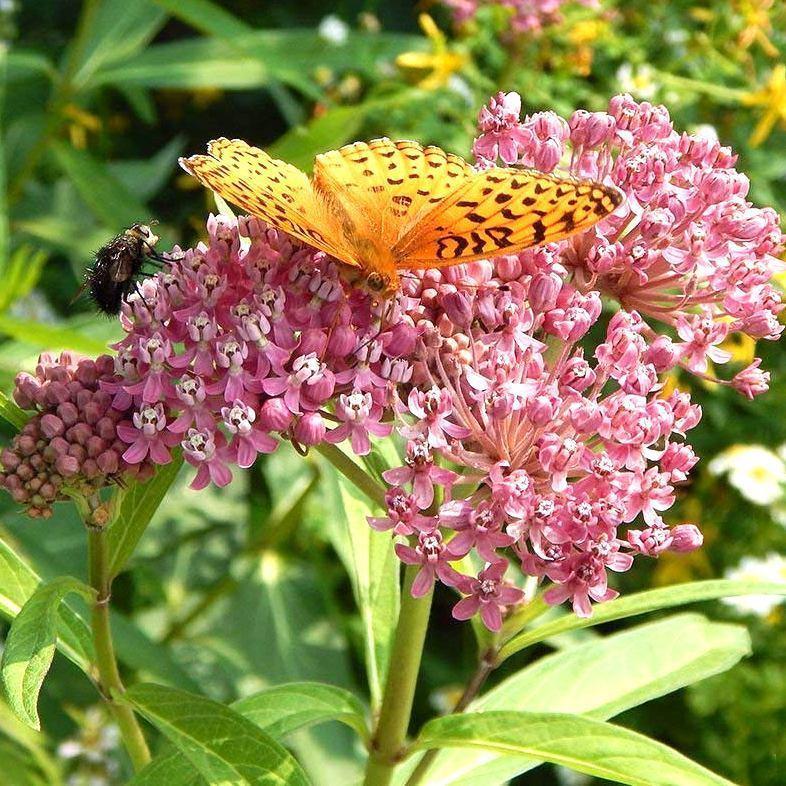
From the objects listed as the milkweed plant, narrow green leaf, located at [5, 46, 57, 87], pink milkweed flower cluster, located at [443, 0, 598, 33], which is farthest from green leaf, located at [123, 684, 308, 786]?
narrow green leaf, located at [5, 46, 57, 87]

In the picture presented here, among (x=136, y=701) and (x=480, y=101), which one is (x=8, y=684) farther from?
(x=480, y=101)

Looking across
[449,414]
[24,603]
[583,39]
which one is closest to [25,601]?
[24,603]

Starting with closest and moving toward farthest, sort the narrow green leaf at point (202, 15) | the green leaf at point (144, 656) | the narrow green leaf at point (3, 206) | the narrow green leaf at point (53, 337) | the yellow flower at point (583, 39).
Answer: the narrow green leaf at point (53, 337), the green leaf at point (144, 656), the narrow green leaf at point (3, 206), the narrow green leaf at point (202, 15), the yellow flower at point (583, 39)

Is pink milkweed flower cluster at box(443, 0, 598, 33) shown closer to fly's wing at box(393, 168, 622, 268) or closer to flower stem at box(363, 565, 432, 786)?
fly's wing at box(393, 168, 622, 268)

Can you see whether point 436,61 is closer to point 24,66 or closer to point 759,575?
point 24,66

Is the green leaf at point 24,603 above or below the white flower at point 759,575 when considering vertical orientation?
above

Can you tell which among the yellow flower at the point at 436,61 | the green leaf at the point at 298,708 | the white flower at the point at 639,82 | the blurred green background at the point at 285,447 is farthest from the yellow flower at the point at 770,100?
the green leaf at the point at 298,708

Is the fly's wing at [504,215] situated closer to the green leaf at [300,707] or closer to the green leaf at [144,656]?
the green leaf at [300,707]
